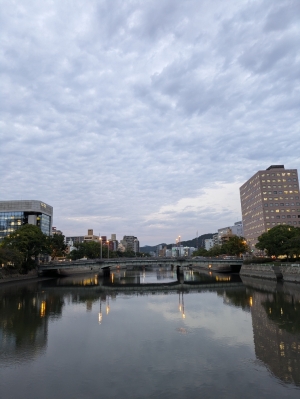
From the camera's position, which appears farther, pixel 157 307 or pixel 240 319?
pixel 157 307

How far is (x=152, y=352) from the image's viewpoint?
925 inches

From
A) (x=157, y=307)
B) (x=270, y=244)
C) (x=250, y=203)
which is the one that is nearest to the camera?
(x=157, y=307)

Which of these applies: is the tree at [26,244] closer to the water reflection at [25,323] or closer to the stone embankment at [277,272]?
the water reflection at [25,323]

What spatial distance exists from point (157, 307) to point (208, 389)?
2896 cm

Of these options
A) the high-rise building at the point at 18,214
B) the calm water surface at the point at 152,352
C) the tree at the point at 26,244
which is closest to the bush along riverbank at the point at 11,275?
the tree at the point at 26,244

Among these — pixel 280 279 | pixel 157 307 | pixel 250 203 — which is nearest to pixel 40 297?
pixel 157 307

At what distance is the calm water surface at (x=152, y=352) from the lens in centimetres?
1731

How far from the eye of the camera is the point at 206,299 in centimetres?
5322

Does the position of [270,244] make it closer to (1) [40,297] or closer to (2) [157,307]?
(2) [157,307]

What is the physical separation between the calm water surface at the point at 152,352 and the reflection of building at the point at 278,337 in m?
0.07

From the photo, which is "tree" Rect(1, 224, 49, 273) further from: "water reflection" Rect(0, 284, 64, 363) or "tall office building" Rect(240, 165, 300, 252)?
"tall office building" Rect(240, 165, 300, 252)

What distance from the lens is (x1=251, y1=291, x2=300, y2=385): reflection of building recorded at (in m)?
19.8

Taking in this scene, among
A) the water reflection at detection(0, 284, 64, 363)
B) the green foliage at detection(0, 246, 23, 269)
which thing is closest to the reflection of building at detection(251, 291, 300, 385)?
the water reflection at detection(0, 284, 64, 363)

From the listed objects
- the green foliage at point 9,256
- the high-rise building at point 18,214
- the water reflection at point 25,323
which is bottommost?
the water reflection at point 25,323
